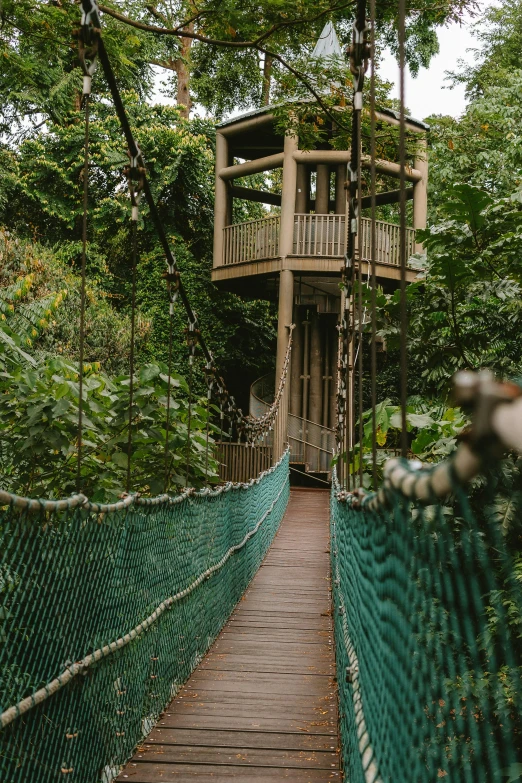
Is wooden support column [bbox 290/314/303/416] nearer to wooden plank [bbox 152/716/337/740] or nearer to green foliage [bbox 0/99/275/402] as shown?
green foliage [bbox 0/99/275/402]

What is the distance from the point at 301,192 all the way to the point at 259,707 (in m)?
13.9

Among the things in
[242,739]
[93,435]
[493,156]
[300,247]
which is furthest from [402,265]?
[493,156]

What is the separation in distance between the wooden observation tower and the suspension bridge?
9.13m

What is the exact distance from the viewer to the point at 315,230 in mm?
15367

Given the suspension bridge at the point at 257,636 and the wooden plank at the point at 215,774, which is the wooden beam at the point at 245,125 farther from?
the wooden plank at the point at 215,774

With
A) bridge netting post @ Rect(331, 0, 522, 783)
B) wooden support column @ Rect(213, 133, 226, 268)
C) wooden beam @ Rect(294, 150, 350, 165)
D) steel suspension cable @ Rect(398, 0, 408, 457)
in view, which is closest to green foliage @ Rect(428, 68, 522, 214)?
wooden beam @ Rect(294, 150, 350, 165)

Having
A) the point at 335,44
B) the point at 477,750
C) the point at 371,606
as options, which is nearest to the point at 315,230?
the point at 335,44

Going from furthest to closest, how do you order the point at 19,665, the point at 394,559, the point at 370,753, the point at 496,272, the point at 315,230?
1. the point at 315,230
2. the point at 496,272
3. the point at 19,665
4. the point at 370,753
5. the point at 394,559

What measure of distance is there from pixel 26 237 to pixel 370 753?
17962mm

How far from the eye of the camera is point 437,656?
1.18 meters

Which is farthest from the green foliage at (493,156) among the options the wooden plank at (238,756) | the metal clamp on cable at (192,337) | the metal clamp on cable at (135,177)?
the wooden plank at (238,756)

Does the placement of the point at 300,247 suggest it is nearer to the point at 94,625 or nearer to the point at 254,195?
the point at 254,195

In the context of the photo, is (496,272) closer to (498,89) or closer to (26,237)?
(498,89)

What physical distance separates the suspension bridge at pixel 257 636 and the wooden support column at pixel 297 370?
9788mm
